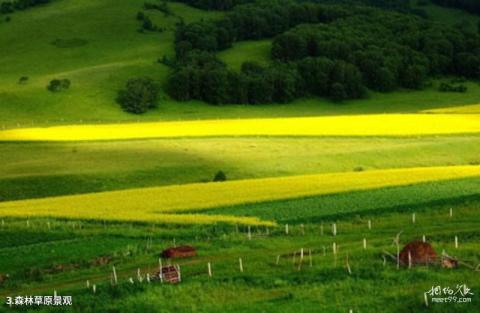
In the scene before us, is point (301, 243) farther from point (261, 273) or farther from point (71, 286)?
point (71, 286)

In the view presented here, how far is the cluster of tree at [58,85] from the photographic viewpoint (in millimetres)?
123725

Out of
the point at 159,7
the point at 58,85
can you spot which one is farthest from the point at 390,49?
the point at 159,7

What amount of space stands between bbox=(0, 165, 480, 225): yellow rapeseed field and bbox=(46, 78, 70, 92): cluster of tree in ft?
209

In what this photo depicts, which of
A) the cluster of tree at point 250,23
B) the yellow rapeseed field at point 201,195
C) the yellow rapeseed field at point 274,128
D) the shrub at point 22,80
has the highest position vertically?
the yellow rapeseed field at point 201,195

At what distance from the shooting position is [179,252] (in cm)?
4112

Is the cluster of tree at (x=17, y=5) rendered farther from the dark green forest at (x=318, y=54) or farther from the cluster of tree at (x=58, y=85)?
the cluster of tree at (x=58, y=85)

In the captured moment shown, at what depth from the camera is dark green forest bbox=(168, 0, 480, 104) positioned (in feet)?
422

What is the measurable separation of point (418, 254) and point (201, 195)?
25.2 meters

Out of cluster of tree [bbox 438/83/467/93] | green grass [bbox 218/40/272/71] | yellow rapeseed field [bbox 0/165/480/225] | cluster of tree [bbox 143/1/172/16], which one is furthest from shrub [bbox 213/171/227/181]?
cluster of tree [bbox 143/1/172/16]

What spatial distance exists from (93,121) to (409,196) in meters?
65.0

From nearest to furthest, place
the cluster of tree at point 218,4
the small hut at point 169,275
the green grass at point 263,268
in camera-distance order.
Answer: the green grass at point 263,268 < the small hut at point 169,275 < the cluster of tree at point 218,4

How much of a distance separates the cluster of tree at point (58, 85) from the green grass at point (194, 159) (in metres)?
39.7

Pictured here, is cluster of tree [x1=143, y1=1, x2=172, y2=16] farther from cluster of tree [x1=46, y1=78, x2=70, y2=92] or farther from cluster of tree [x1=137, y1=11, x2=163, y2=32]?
cluster of tree [x1=46, y1=78, x2=70, y2=92]

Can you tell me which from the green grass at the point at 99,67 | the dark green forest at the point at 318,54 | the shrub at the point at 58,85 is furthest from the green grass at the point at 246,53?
the shrub at the point at 58,85
